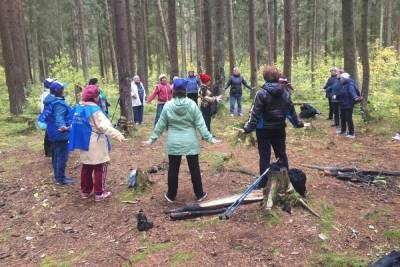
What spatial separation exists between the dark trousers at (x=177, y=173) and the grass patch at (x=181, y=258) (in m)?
1.85

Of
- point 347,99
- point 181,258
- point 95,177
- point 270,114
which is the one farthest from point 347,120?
point 181,258

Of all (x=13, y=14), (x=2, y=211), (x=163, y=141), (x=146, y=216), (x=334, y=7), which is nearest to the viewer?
(x=146, y=216)

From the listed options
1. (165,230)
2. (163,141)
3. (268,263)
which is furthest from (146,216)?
(163,141)

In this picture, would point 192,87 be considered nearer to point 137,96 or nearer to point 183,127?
point 137,96

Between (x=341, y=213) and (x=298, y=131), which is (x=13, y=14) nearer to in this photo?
(x=298, y=131)

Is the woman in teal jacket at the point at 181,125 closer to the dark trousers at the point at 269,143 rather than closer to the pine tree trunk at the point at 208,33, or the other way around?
the dark trousers at the point at 269,143

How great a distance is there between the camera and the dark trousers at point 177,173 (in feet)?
22.6

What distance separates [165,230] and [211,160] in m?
3.83

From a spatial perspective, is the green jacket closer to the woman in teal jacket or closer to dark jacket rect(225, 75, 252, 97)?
the woman in teal jacket

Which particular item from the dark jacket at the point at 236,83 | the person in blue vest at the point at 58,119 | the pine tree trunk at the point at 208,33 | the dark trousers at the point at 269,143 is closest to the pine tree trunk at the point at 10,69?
the pine tree trunk at the point at 208,33

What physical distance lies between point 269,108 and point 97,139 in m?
3.01

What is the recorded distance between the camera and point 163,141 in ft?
41.6

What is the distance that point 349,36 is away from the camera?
1457 cm

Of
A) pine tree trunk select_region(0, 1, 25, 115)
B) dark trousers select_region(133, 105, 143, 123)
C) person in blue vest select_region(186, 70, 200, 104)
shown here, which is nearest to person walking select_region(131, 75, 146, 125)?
dark trousers select_region(133, 105, 143, 123)
